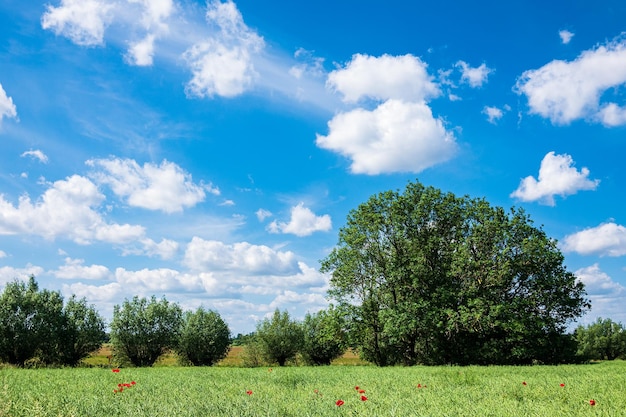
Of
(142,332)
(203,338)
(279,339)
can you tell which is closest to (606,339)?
(279,339)

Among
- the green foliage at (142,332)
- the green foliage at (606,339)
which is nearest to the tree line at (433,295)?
the green foliage at (142,332)

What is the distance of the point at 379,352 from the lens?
39750 mm

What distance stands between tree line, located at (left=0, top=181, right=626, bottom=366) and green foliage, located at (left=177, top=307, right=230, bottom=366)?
13350 mm

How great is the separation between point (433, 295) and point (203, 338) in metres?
32.7

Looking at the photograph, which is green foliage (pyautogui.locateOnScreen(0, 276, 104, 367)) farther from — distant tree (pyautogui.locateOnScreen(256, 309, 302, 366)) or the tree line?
distant tree (pyautogui.locateOnScreen(256, 309, 302, 366))

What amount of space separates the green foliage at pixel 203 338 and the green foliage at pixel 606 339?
230 ft

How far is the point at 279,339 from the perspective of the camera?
58062 millimetres

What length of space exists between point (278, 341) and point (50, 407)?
5112 cm

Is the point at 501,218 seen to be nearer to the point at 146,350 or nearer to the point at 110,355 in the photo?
the point at 146,350

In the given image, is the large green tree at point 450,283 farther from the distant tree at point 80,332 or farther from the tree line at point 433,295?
the distant tree at point 80,332

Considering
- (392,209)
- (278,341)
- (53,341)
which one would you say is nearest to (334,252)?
(392,209)

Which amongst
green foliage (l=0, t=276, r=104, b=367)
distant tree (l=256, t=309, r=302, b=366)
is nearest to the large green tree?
distant tree (l=256, t=309, r=302, b=366)

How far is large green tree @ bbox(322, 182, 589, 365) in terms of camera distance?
Result: 35.3 m

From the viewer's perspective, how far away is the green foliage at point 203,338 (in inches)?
2154
